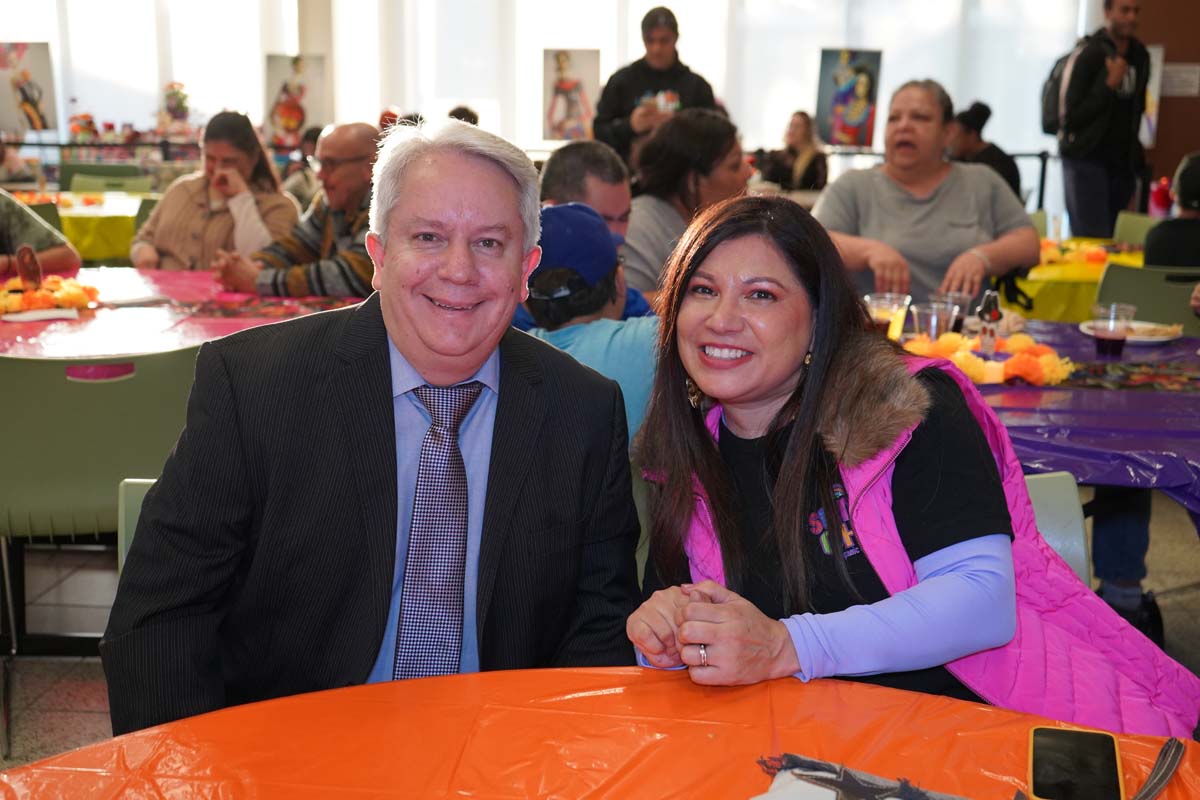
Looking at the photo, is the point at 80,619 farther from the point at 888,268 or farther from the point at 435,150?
the point at 888,268

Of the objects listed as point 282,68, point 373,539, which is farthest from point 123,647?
point 282,68

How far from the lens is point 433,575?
166 centimetres

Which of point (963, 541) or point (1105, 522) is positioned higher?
point (963, 541)

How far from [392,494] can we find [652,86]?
5756 mm

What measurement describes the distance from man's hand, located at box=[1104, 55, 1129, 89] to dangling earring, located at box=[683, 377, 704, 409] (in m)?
6.82

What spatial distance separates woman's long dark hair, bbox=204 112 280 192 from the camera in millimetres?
4684

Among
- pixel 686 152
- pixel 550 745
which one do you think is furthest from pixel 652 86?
pixel 550 745

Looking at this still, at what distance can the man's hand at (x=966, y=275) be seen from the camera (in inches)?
147

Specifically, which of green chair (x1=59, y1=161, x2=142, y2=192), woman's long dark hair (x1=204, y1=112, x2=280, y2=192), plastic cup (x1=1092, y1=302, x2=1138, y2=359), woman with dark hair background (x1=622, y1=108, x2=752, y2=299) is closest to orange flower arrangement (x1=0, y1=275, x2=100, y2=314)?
woman's long dark hair (x1=204, y1=112, x2=280, y2=192)

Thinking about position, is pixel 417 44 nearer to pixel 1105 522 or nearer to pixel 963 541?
pixel 1105 522

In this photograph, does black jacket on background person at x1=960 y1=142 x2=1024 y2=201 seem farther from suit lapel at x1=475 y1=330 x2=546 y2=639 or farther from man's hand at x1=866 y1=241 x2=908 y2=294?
suit lapel at x1=475 y1=330 x2=546 y2=639

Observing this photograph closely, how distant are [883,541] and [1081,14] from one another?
11.0 meters

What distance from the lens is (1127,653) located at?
168cm

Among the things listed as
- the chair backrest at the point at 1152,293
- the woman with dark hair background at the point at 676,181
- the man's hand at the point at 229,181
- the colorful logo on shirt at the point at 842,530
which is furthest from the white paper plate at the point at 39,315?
the chair backrest at the point at 1152,293
